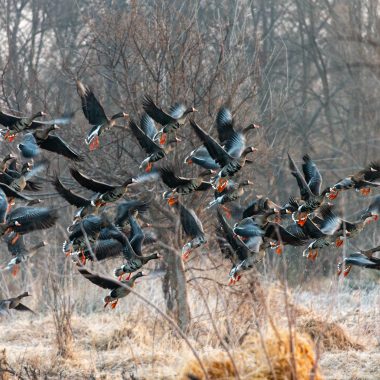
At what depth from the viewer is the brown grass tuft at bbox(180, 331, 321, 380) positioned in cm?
705

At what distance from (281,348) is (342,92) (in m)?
24.0

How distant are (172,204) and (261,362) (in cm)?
223

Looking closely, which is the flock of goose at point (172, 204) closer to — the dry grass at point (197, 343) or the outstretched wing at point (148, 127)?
the outstretched wing at point (148, 127)

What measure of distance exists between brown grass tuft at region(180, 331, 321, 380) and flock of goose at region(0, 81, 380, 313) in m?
1.11

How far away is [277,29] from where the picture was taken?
2989 centimetres

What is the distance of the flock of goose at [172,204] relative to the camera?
28.4ft

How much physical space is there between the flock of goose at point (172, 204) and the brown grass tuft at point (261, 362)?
1.11 meters

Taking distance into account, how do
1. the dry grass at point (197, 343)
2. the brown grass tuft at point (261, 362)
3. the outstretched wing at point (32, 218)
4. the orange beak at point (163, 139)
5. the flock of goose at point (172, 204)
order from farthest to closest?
1. the orange beak at point (163, 139)
2. the outstretched wing at point (32, 218)
3. the flock of goose at point (172, 204)
4. the dry grass at point (197, 343)
5. the brown grass tuft at point (261, 362)

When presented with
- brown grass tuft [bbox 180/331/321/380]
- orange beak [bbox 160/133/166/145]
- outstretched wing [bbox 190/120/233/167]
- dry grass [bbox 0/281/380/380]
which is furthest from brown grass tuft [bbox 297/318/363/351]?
brown grass tuft [bbox 180/331/321/380]

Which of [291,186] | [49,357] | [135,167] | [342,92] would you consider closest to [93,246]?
[49,357]

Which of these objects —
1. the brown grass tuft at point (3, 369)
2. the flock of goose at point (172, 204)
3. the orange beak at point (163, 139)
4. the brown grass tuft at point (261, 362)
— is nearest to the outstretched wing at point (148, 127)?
the flock of goose at point (172, 204)

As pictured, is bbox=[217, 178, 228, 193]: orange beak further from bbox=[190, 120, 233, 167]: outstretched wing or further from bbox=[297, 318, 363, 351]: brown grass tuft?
bbox=[297, 318, 363, 351]: brown grass tuft

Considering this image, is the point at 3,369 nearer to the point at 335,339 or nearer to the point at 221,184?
the point at 221,184

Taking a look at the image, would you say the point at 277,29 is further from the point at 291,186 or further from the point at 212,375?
the point at 212,375
